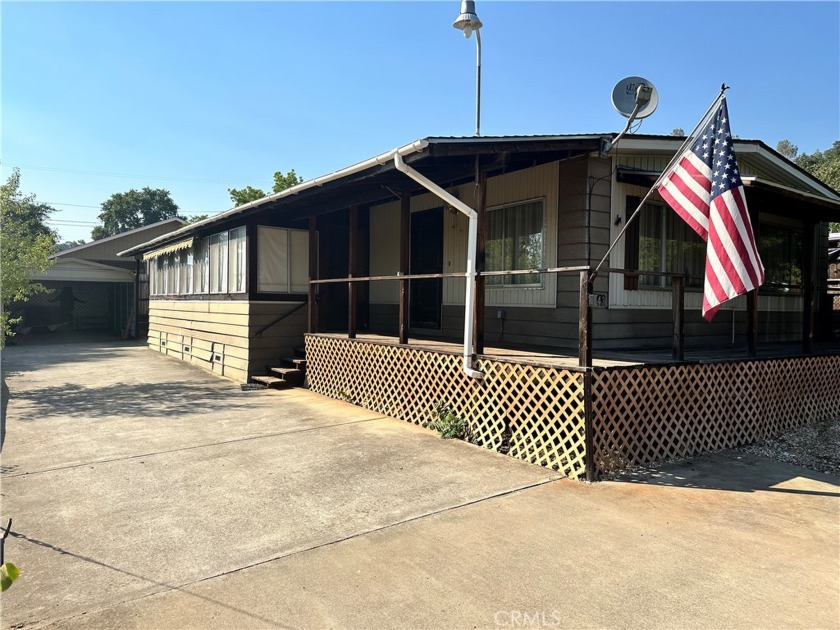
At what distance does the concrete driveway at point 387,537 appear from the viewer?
9.03 feet

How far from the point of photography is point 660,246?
764 centimetres

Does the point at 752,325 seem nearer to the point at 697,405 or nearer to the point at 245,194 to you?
the point at 697,405

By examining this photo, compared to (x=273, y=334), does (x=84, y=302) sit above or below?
above

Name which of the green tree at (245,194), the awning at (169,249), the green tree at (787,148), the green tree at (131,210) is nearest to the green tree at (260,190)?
the green tree at (245,194)

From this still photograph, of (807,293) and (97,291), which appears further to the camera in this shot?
(97,291)

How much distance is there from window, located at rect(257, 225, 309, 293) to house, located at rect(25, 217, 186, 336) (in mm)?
13029

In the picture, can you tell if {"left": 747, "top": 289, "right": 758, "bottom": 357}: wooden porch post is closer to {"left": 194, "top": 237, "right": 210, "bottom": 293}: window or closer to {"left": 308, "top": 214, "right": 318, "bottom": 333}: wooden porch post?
{"left": 308, "top": 214, "right": 318, "bottom": 333}: wooden porch post

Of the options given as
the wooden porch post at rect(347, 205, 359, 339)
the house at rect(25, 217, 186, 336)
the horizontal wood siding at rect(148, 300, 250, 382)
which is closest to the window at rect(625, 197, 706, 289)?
the wooden porch post at rect(347, 205, 359, 339)

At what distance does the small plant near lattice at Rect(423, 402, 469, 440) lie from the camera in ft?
20.1

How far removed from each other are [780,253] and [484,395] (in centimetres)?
717

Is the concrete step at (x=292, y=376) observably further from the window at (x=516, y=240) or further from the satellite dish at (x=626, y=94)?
the satellite dish at (x=626, y=94)

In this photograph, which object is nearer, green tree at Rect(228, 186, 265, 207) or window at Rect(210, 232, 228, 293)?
window at Rect(210, 232, 228, 293)

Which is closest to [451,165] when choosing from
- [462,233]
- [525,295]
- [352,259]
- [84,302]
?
[462,233]

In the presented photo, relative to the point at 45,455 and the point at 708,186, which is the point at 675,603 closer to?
the point at 708,186
